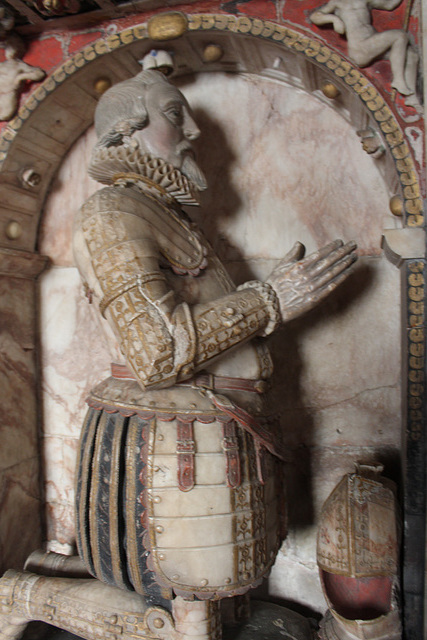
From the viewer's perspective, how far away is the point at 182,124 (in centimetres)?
205

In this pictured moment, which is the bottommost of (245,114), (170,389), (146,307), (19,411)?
(19,411)

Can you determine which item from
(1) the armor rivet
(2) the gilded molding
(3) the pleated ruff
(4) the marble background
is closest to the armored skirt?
(3) the pleated ruff

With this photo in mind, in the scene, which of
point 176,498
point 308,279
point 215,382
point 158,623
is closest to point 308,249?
point 308,279

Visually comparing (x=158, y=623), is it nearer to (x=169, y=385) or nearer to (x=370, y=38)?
(x=169, y=385)

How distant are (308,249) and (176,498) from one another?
1.38m

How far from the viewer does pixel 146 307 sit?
64.7 inches

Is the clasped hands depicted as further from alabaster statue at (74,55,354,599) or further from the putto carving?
the putto carving

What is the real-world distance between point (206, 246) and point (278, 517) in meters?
1.09

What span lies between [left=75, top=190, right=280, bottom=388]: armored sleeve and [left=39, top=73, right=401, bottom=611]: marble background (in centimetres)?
72

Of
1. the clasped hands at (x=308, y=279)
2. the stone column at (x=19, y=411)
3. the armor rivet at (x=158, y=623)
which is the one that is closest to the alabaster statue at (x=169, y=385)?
the clasped hands at (x=308, y=279)

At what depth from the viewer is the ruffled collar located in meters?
1.92

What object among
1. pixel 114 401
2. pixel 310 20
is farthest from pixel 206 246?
pixel 310 20

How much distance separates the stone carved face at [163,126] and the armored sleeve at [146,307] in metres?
0.31

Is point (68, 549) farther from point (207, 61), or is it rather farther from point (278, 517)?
point (207, 61)
